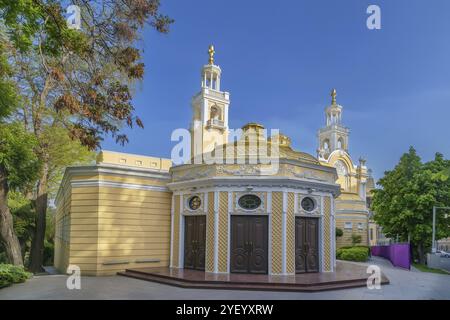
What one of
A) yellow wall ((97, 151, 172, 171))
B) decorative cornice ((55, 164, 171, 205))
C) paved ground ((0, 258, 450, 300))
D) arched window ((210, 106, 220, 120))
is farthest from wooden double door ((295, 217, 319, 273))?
arched window ((210, 106, 220, 120))

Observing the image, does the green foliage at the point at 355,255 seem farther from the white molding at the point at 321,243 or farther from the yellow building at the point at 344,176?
the white molding at the point at 321,243

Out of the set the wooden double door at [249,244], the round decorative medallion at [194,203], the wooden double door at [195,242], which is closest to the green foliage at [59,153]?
the round decorative medallion at [194,203]

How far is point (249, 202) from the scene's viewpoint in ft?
46.6

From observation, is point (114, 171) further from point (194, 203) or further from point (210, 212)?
point (210, 212)

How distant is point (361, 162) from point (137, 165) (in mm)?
31318

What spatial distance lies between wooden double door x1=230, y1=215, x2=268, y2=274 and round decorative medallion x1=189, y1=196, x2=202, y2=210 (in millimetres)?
1681

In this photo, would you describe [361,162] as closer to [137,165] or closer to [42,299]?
[137,165]

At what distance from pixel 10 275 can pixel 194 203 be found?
21.5 ft

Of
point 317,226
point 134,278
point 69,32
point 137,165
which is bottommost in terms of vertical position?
point 134,278

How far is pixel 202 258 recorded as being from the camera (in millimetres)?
14555

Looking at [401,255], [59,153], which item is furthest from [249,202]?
[59,153]

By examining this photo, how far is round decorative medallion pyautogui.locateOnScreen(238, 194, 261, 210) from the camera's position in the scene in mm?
14148

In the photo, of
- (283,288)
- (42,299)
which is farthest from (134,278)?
(283,288)

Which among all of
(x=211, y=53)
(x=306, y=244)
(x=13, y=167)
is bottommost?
(x=306, y=244)
